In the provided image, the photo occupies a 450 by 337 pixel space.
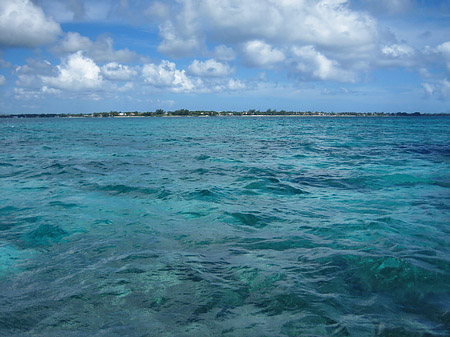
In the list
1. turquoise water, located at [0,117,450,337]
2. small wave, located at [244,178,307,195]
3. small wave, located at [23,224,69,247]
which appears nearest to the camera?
turquoise water, located at [0,117,450,337]

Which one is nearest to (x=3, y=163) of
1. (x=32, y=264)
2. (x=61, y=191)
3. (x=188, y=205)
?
(x=61, y=191)

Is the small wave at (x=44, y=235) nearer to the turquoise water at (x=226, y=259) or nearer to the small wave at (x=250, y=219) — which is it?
the turquoise water at (x=226, y=259)

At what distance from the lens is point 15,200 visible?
11.7 metres

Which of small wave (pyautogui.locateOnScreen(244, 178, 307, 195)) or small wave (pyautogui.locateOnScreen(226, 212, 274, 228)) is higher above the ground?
small wave (pyautogui.locateOnScreen(244, 178, 307, 195))

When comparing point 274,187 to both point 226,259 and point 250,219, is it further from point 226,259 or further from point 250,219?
point 226,259

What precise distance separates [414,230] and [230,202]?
544 cm

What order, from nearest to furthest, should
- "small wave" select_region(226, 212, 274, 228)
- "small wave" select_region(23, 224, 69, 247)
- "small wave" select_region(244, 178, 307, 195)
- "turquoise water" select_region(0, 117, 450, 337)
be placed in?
"turquoise water" select_region(0, 117, 450, 337), "small wave" select_region(23, 224, 69, 247), "small wave" select_region(226, 212, 274, 228), "small wave" select_region(244, 178, 307, 195)

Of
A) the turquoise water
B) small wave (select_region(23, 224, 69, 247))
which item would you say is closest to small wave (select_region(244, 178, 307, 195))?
the turquoise water

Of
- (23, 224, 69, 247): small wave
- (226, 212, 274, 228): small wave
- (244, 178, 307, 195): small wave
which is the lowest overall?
(23, 224, 69, 247): small wave

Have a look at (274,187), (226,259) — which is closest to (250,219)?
(226,259)

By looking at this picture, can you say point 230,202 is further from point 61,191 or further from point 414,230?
point 61,191

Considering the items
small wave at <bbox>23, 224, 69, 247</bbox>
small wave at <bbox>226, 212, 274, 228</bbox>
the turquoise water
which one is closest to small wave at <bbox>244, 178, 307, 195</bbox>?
the turquoise water

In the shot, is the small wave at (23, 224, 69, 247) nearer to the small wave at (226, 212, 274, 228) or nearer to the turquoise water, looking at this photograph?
the turquoise water

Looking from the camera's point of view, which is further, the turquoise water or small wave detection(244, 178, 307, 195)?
small wave detection(244, 178, 307, 195)
